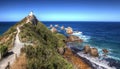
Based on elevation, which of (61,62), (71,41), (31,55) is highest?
(31,55)

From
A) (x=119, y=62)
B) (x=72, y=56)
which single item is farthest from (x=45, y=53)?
(x=119, y=62)

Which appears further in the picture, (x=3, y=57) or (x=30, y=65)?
(x=3, y=57)

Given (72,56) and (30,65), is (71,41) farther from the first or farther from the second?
(30,65)

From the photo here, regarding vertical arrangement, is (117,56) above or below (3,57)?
below

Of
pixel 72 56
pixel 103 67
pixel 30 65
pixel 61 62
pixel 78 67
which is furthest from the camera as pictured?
pixel 72 56

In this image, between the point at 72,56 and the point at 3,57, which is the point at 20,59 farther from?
the point at 72,56

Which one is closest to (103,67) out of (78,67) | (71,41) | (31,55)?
(78,67)

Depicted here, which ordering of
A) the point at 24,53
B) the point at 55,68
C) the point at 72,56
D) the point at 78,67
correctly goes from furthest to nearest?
1. the point at 72,56
2. the point at 78,67
3. the point at 55,68
4. the point at 24,53

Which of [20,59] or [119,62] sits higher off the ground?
[20,59]

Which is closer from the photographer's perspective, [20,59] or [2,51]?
[20,59]
